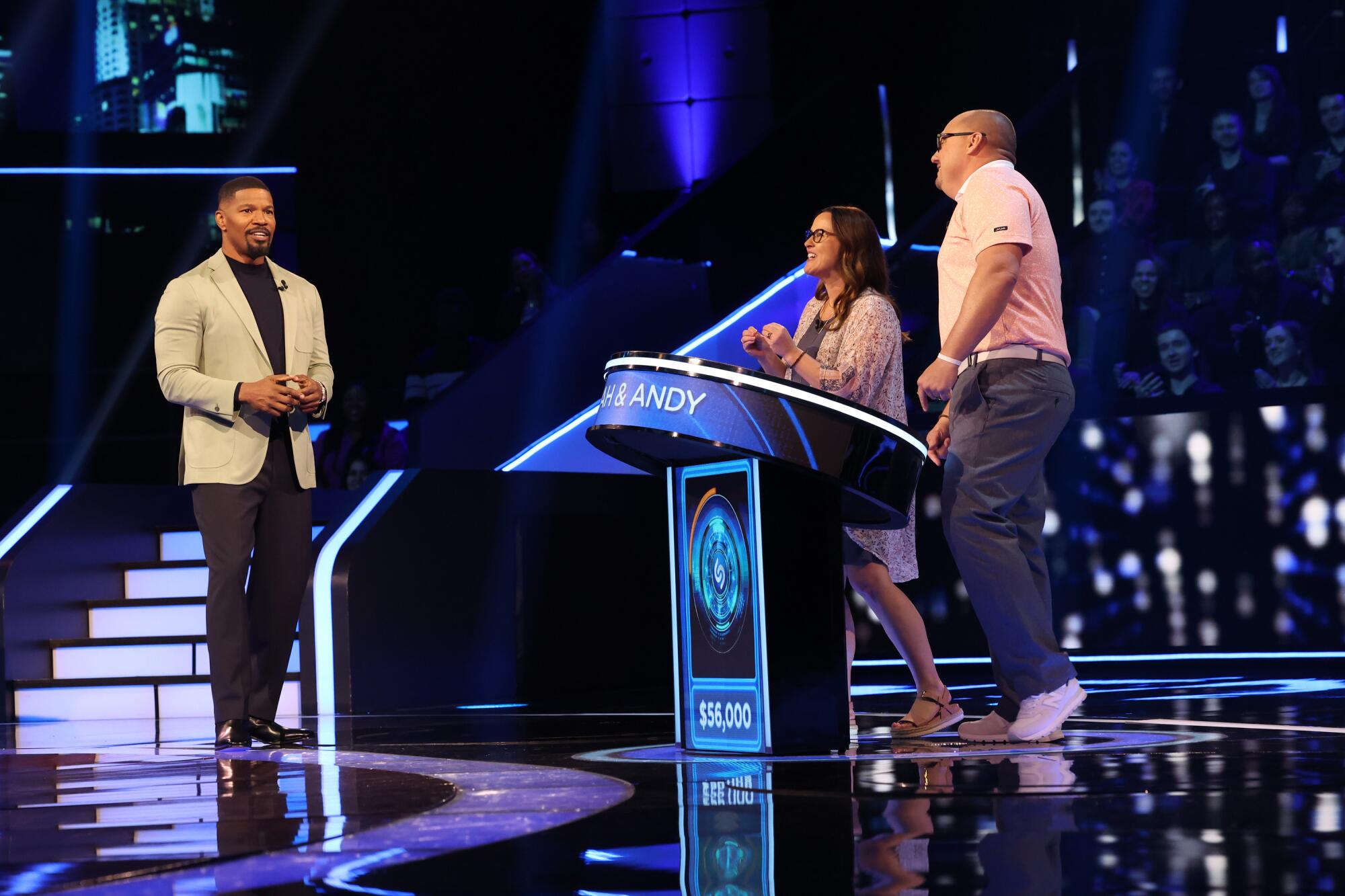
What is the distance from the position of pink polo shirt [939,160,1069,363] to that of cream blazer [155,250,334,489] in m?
1.63

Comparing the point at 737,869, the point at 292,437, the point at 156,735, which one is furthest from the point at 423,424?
the point at 737,869

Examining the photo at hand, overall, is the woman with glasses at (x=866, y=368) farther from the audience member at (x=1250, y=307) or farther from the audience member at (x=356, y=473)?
the audience member at (x=356, y=473)

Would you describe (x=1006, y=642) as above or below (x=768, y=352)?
below

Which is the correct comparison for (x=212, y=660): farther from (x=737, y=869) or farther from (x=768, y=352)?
(x=737, y=869)

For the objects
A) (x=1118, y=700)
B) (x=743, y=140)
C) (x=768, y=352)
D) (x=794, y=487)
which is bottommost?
(x=1118, y=700)

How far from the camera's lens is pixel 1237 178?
7996 millimetres

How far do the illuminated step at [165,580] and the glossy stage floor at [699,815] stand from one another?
261 centimetres

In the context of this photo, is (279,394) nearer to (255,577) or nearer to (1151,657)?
(255,577)

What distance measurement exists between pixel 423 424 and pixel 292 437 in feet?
10.7

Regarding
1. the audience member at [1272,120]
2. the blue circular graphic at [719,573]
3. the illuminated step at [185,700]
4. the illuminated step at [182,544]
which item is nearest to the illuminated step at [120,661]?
the illuminated step at [185,700]

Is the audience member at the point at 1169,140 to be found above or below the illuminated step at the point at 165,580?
above

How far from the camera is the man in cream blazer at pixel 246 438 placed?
13.3ft

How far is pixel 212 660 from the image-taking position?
4.09 meters

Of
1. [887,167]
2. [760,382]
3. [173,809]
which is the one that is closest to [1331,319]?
[887,167]
